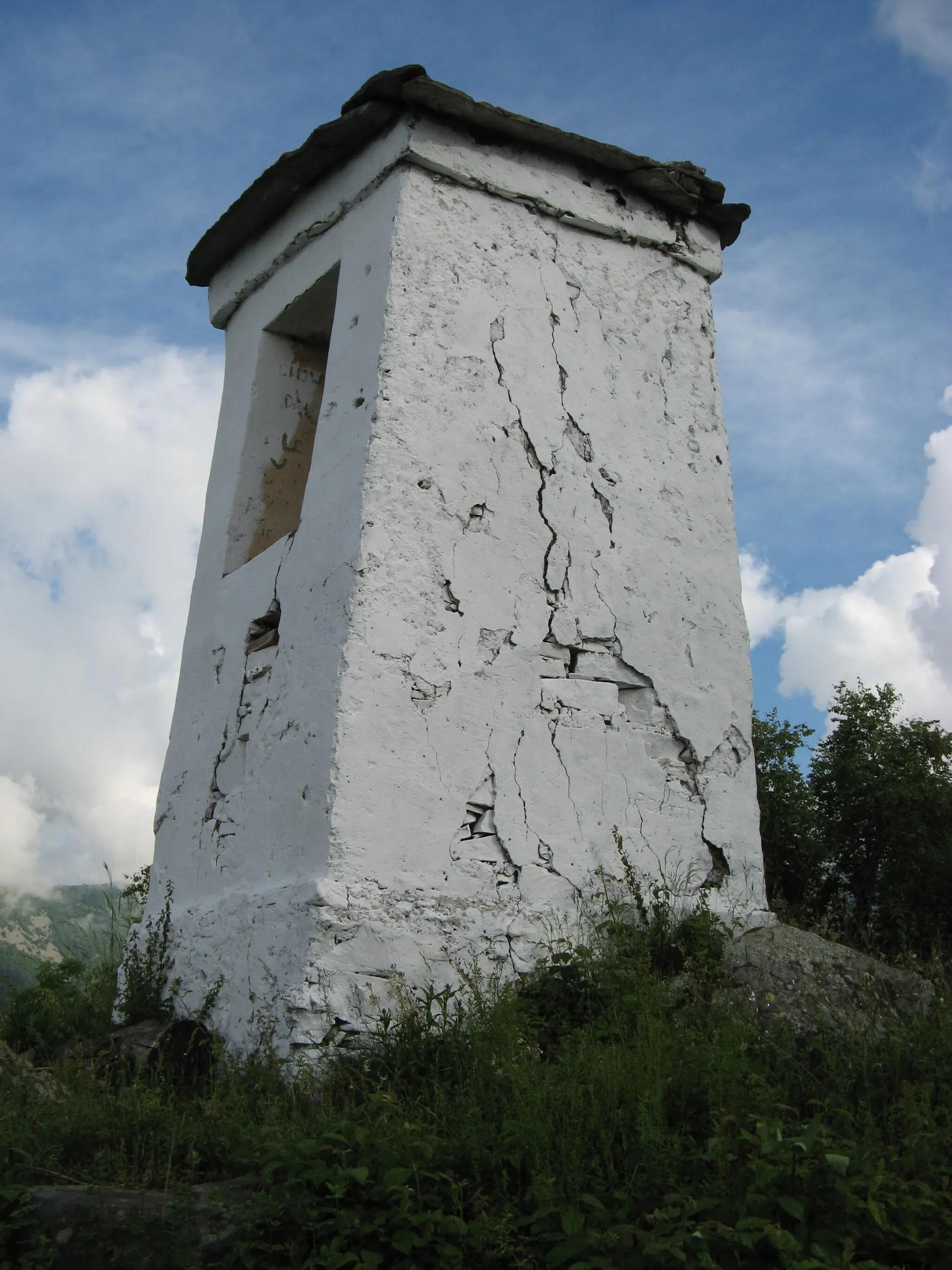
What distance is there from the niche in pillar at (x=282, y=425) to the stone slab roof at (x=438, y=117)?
2.42ft

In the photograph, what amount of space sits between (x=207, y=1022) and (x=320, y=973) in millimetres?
1018

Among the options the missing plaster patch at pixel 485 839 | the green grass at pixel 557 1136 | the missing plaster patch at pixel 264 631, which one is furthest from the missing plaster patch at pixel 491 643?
the green grass at pixel 557 1136

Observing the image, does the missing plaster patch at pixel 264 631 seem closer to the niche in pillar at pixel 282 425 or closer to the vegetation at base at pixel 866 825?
the niche in pillar at pixel 282 425

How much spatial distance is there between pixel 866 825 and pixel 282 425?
16.4 ft

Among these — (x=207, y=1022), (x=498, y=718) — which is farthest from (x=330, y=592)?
(x=207, y=1022)

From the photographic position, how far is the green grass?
2887mm

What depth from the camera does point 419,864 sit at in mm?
4934

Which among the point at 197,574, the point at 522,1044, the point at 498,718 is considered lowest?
the point at 522,1044

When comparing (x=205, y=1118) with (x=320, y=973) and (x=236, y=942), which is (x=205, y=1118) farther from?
(x=236, y=942)

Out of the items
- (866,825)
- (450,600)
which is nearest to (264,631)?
(450,600)

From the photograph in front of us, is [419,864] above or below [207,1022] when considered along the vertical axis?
above

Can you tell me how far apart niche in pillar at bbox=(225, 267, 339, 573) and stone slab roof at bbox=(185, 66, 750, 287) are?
0.74m

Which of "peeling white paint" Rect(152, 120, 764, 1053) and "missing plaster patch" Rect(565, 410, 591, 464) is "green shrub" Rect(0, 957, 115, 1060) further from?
"missing plaster patch" Rect(565, 410, 591, 464)

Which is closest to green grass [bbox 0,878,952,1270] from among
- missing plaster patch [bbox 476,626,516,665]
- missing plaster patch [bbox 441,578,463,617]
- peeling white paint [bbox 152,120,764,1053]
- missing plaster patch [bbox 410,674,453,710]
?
peeling white paint [bbox 152,120,764,1053]
